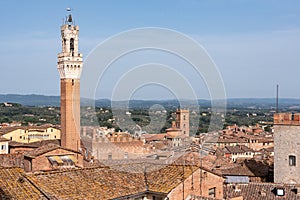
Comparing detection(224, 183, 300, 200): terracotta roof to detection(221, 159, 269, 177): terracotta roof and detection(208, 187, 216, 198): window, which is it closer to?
detection(208, 187, 216, 198): window

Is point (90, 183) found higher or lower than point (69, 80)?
lower

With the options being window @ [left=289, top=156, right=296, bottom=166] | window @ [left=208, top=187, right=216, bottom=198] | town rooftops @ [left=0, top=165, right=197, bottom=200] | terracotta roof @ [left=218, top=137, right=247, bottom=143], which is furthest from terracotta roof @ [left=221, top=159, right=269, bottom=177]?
terracotta roof @ [left=218, top=137, right=247, bottom=143]

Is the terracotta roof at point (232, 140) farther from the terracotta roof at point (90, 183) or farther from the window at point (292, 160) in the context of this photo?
the terracotta roof at point (90, 183)

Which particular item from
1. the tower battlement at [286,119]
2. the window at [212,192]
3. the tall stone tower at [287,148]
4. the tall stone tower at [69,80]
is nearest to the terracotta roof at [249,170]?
the tall stone tower at [287,148]

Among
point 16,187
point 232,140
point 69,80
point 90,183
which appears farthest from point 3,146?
point 232,140

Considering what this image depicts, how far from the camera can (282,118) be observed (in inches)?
929

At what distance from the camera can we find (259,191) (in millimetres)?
18625

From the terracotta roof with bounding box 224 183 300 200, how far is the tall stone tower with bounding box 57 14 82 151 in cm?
1935

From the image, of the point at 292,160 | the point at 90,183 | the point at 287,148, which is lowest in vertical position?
the point at 292,160

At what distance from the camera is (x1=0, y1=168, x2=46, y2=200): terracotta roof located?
9992 mm

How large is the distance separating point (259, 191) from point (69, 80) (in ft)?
71.7

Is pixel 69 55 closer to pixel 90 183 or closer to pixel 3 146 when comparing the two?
pixel 3 146

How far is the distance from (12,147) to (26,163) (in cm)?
1703

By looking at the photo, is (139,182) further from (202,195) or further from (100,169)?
(202,195)
